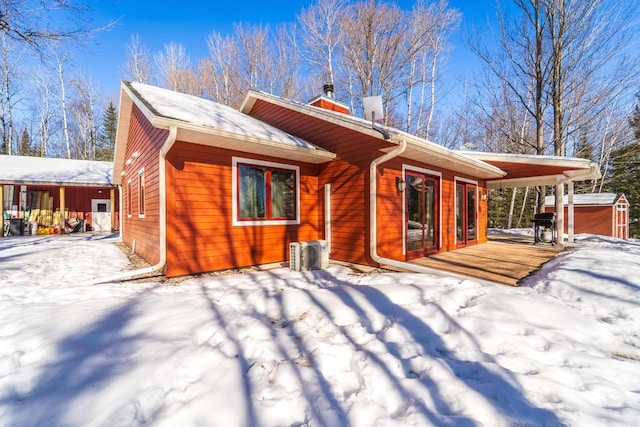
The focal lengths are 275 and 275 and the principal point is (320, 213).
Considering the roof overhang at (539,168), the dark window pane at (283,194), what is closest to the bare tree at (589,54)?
A: the roof overhang at (539,168)

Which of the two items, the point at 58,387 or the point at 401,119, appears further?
the point at 401,119

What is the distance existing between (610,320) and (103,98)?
33.0m

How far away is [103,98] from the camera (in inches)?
961

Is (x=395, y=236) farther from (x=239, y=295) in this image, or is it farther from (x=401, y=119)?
(x=401, y=119)

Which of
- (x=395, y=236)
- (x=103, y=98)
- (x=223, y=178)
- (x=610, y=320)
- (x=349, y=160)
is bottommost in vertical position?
(x=610, y=320)

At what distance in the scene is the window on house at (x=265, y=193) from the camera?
5445 millimetres

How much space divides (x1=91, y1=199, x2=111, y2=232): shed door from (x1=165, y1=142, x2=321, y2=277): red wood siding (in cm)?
1308

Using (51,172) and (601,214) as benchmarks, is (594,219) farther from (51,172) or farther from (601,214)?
(51,172)

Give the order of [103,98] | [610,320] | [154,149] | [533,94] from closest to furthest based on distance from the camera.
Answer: [610,320] → [154,149] → [533,94] → [103,98]

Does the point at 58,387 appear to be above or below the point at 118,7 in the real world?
below

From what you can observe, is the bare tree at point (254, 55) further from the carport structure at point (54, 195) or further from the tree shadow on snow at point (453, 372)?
the tree shadow on snow at point (453, 372)

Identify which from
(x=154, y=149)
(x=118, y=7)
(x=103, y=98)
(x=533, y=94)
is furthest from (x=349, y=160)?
(x=103, y=98)

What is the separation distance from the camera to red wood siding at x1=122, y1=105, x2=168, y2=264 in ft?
17.5

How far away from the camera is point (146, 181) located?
622 centimetres
